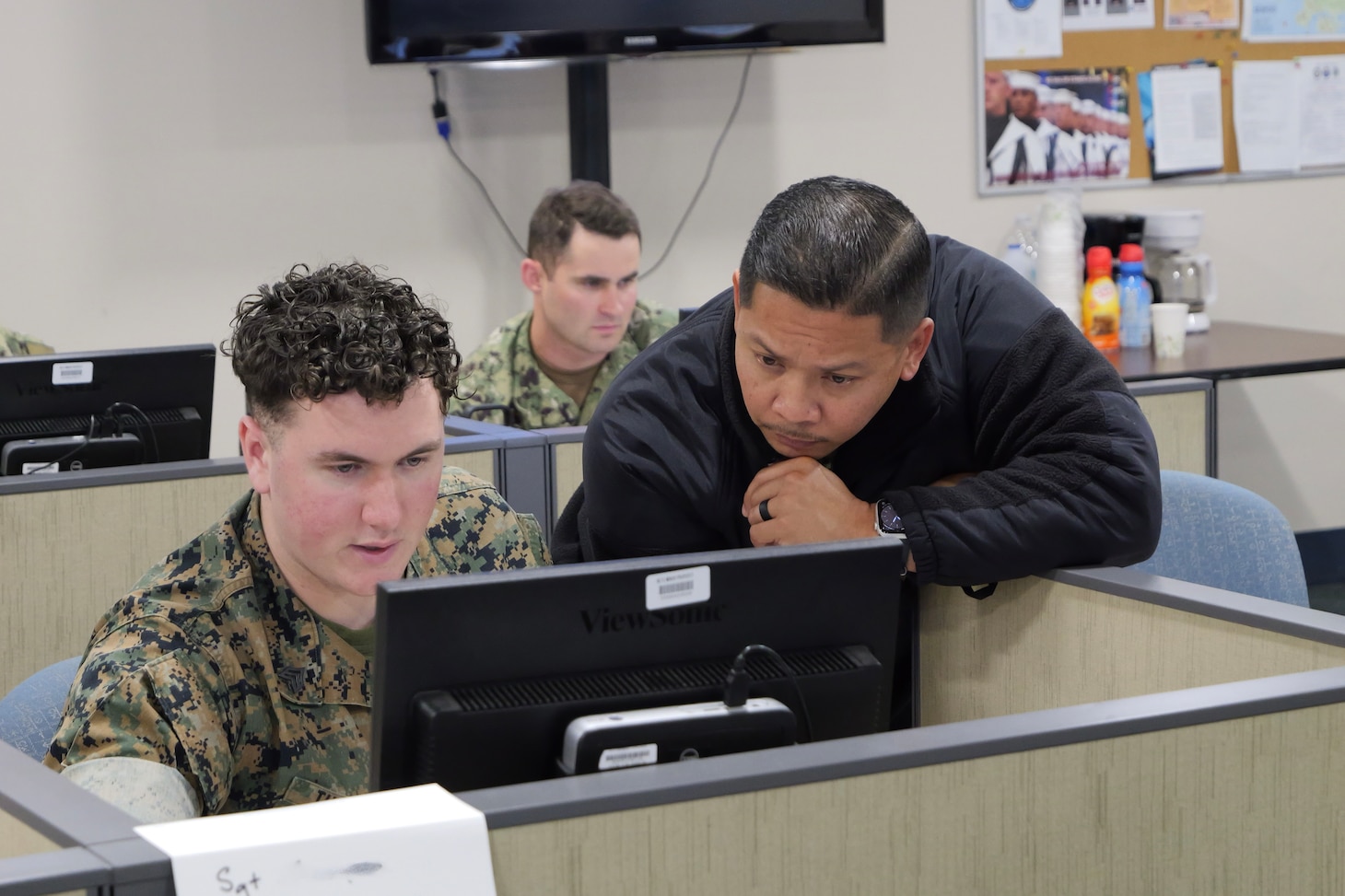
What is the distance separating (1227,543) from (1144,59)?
9.42ft

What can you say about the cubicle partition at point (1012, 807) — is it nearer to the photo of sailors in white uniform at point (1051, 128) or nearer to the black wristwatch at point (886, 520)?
the black wristwatch at point (886, 520)

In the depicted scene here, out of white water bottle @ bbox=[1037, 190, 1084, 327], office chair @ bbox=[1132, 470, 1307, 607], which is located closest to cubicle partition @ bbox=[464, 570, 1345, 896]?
office chair @ bbox=[1132, 470, 1307, 607]

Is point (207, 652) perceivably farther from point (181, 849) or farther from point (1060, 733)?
point (1060, 733)

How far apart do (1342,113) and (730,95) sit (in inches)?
74.9

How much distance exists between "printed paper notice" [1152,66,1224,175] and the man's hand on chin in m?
3.43

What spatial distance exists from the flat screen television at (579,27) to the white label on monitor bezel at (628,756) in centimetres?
292

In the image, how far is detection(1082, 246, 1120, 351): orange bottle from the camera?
4141 millimetres

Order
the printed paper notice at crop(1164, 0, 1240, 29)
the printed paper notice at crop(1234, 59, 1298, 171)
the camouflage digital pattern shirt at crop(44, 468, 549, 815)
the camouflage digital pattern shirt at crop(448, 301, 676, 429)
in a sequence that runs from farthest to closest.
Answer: the printed paper notice at crop(1234, 59, 1298, 171), the printed paper notice at crop(1164, 0, 1240, 29), the camouflage digital pattern shirt at crop(448, 301, 676, 429), the camouflage digital pattern shirt at crop(44, 468, 549, 815)

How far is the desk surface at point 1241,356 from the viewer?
147 inches

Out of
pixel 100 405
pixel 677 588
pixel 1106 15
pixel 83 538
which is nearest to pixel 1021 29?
pixel 1106 15

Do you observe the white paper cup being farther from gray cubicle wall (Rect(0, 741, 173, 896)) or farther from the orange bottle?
gray cubicle wall (Rect(0, 741, 173, 896))

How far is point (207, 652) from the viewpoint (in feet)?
4.41

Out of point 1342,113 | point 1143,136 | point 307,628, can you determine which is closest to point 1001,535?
point 307,628

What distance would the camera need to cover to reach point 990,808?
1.00 meters
